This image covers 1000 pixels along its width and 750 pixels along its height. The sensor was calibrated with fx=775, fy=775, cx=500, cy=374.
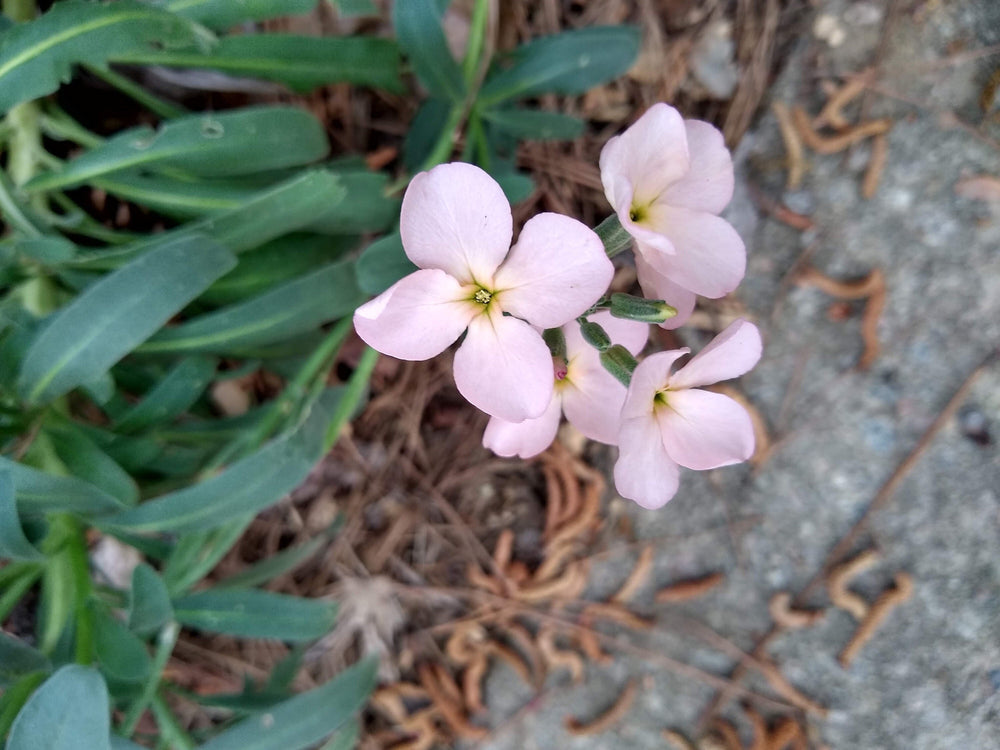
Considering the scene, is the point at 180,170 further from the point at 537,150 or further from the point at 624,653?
the point at 624,653

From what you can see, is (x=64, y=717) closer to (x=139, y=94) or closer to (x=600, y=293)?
(x=600, y=293)

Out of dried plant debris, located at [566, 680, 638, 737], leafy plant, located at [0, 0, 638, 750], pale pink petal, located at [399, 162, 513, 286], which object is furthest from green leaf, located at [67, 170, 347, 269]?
dried plant debris, located at [566, 680, 638, 737]

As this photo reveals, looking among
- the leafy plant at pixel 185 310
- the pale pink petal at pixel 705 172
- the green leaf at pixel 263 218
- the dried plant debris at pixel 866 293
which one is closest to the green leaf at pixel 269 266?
the leafy plant at pixel 185 310

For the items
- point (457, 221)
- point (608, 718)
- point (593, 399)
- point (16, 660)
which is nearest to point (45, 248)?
point (16, 660)

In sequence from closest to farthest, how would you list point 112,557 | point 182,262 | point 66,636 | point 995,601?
point 182,262 < point 66,636 < point 995,601 < point 112,557

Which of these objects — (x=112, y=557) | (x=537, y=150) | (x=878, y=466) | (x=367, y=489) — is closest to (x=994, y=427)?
(x=878, y=466)

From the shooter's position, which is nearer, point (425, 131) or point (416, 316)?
point (416, 316)
